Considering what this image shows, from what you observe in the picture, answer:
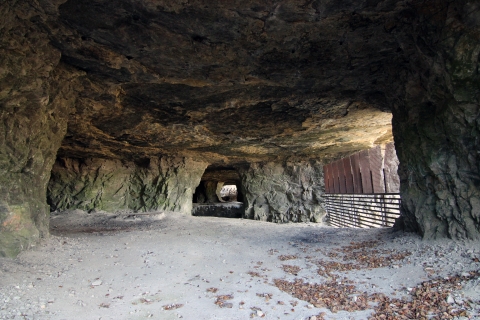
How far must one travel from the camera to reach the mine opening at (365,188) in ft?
22.3

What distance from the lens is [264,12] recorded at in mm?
3822

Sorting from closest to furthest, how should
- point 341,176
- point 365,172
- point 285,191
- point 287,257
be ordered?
point 287,257 < point 365,172 < point 341,176 < point 285,191

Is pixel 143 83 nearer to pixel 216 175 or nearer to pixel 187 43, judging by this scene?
pixel 187 43

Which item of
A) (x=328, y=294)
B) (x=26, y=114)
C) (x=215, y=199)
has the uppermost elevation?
(x=26, y=114)

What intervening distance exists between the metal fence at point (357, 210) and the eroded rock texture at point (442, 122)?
1681 millimetres

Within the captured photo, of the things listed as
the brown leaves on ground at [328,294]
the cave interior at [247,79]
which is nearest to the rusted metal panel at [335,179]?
the cave interior at [247,79]

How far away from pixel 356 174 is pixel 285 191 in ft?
22.0

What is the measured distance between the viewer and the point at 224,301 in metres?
2.99

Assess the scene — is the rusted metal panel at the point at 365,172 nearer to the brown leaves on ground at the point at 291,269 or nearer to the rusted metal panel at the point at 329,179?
the rusted metal panel at the point at 329,179

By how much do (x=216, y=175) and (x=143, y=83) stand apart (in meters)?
13.3

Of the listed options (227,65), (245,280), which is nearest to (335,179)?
(227,65)

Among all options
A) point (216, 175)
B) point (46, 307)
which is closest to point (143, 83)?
point (46, 307)

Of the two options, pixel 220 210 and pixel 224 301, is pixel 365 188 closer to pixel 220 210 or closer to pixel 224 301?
pixel 224 301

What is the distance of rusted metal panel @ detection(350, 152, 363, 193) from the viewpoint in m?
7.69
